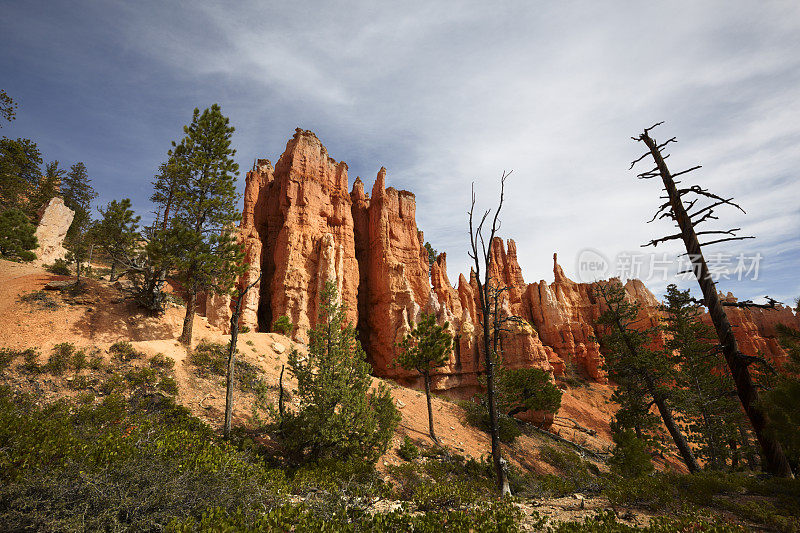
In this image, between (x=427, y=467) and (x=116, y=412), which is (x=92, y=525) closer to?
(x=116, y=412)

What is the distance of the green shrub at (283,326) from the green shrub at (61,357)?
14690 millimetres

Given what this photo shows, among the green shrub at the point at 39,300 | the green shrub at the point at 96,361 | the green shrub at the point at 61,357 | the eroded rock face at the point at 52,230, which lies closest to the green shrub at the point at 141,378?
the green shrub at the point at 96,361

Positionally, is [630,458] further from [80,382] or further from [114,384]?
[80,382]

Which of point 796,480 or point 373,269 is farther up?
point 373,269

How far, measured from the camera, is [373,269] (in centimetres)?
4112

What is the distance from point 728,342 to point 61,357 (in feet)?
79.5

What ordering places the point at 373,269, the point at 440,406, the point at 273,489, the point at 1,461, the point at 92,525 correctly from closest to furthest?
1. the point at 92,525
2. the point at 1,461
3. the point at 273,489
4. the point at 440,406
5. the point at 373,269

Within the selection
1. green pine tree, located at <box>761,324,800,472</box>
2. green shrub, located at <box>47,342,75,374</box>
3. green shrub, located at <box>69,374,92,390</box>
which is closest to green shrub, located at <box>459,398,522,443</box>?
green pine tree, located at <box>761,324,800,472</box>

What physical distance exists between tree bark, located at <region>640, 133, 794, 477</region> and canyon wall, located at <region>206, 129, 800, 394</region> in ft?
84.8

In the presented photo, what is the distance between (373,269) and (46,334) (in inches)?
1143

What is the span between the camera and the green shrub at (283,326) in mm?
29594

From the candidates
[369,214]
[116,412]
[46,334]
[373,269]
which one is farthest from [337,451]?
[369,214]

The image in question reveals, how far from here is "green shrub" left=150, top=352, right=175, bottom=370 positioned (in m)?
16.9

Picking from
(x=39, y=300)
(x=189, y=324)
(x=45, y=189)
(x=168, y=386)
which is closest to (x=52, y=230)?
(x=45, y=189)
